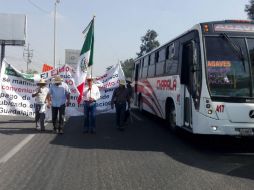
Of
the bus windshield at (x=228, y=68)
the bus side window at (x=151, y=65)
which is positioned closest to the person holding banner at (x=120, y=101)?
the bus side window at (x=151, y=65)

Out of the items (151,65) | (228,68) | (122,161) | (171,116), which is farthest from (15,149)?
(151,65)

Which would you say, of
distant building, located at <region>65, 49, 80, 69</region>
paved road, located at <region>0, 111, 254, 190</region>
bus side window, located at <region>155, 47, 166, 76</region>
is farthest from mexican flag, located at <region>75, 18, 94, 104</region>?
distant building, located at <region>65, 49, 80, 69</region>

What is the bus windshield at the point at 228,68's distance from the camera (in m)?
10.2

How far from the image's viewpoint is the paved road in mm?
7355

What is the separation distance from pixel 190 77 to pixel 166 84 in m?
3.02

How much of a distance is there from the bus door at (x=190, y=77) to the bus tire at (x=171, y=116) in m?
1.61

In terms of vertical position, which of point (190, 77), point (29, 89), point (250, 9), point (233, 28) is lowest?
point (29, 89)

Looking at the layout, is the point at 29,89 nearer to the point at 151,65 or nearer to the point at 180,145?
the point at 151,65

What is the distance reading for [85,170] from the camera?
8.26 metres

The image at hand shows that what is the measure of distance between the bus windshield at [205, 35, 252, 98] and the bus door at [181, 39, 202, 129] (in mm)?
337

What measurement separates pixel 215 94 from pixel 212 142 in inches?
91.6

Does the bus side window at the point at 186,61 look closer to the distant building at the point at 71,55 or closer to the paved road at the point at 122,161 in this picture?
the paved road at the point at 122,161

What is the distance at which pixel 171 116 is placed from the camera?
45.1 ft

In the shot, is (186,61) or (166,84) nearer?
(186,61)
